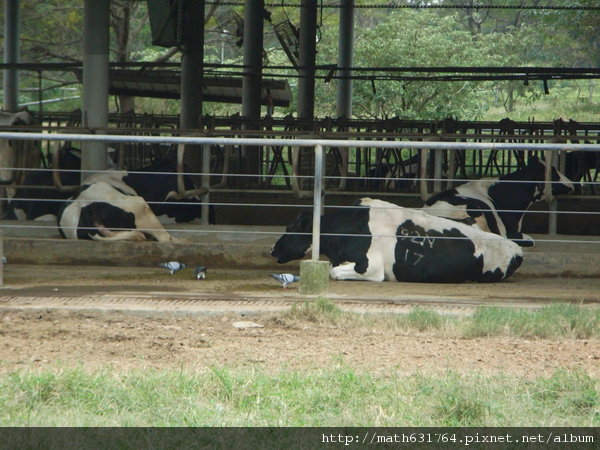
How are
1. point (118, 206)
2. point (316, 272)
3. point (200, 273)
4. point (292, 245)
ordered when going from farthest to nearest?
point (118, 206), point (292, 245), point (200, 273), point (316, 272)

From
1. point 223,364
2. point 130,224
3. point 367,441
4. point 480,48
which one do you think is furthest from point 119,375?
point 480,48

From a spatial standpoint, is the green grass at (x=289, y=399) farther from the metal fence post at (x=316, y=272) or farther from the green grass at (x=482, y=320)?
the metal fence post at (x=316, y=272)

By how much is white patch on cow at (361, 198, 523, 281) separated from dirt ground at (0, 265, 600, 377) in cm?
106

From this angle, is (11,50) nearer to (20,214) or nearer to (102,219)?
(20,214)

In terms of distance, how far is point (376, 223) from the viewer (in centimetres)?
984

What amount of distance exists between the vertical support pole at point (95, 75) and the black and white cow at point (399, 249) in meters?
3.92

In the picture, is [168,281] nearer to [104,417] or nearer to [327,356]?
[327,356]

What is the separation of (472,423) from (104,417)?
5.72 ft

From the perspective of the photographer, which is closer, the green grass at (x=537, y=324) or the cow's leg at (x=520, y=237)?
the green grass at (x=537, y=324)

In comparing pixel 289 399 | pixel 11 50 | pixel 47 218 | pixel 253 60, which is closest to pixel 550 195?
pixel 47 218

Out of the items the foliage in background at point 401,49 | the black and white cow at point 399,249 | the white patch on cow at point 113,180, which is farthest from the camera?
the foliage in background at point 401,49

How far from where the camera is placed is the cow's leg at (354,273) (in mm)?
9633

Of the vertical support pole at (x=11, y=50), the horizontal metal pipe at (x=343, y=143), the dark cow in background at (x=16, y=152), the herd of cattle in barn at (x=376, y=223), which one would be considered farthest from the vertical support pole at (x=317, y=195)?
the vertical support pole at (x=11, y=50)

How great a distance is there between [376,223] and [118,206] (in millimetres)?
3132
